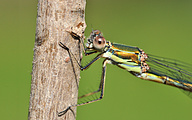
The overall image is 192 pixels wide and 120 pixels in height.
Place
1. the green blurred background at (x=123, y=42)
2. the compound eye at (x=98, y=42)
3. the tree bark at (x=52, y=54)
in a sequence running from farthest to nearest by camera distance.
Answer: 1. the green blurred background at (x=123, y=42)
2. the compound eye at (x=98, y=42)
3. the tree bark at (x=52, y=54)

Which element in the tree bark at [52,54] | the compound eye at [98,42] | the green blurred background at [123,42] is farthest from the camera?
the green blurred background at [123,42]

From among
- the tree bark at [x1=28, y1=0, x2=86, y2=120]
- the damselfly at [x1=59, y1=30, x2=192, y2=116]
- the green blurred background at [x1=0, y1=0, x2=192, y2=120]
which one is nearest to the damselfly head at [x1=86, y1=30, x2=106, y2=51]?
the damselfly at [x1=59, y1=30, x2=192, y2=116]

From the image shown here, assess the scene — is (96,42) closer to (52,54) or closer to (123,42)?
(52,54)

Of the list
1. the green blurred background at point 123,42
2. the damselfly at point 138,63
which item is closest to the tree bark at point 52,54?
the damselfly at point 138,63

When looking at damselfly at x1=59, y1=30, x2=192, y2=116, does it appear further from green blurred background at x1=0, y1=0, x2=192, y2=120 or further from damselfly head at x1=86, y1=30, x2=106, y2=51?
green blurred background at x1=0, y1=0, x2=192, y2=120

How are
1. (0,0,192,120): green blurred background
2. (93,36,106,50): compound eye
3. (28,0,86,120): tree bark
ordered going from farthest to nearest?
(0,0,192,120): green blurred background → (93,36,106,50): compound eye → (28,0,86,120): tree bark

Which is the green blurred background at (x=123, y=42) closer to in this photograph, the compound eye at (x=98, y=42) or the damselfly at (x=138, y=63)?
the damselfly at (x=138, y=63)

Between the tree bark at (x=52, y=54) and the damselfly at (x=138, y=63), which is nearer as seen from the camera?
the tree bark at (x=52, y=54)
